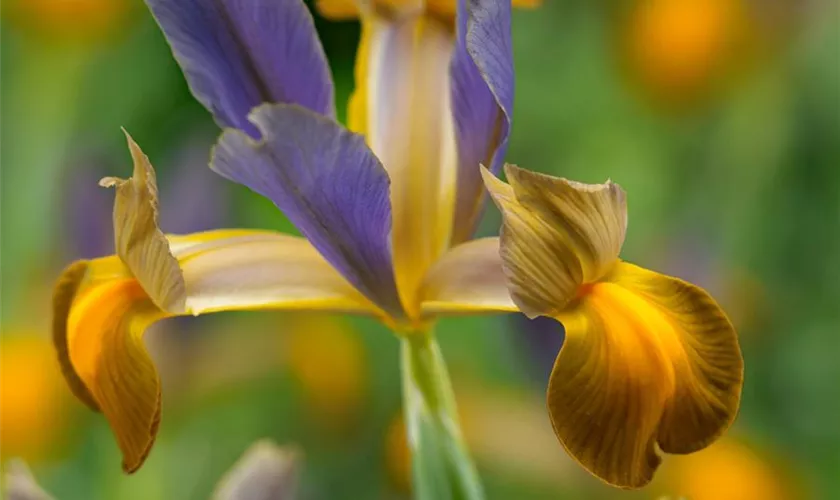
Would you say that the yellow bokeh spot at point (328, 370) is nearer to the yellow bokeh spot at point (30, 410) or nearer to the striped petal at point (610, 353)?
the yellow bokeh spot at point (30, 410)

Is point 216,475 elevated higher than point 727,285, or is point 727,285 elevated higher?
point 727,285

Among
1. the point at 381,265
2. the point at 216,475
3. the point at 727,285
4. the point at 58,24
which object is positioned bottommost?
the point at 216,475

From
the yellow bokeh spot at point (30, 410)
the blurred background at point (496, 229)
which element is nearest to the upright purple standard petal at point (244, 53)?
the blurred background at point (496, 229)

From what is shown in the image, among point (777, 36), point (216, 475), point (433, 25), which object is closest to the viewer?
point (433, 25)

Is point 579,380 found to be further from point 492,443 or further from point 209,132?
point 209,132

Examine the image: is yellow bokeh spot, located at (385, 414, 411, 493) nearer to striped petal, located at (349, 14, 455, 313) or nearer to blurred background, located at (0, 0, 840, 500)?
blurred background, located at (0, 0, 840, 500)

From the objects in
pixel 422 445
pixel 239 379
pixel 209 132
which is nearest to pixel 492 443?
pixel 239 379

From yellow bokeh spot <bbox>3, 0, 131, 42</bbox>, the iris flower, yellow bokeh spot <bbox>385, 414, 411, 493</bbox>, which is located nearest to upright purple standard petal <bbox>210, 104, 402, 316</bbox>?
the iris flower

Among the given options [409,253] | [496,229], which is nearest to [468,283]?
[409,253]
